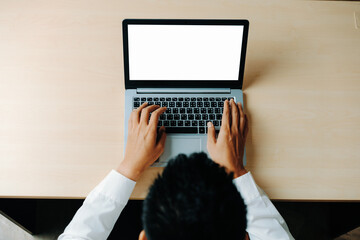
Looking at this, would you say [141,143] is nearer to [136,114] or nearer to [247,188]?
[136,114]

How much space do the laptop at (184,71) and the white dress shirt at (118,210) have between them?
13 centimetres

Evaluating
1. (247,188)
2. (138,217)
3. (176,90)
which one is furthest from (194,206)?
(138,217)

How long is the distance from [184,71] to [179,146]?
0.21 metres

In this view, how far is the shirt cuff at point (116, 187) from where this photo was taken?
2.10 ft

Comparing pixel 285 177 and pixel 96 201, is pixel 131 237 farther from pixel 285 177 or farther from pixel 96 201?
pixel 285 177

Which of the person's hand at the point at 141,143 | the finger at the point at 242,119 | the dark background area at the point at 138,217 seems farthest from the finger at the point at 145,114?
the dark background area at the point at 138,217

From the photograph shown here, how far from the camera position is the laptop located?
2.18 ft

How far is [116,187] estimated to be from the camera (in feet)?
2.11

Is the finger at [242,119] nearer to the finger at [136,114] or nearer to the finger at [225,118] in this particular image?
the finger at [225,118]

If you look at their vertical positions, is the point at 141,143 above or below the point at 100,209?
above

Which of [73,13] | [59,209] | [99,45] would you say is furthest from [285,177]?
[59,209]

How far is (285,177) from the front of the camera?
70cm

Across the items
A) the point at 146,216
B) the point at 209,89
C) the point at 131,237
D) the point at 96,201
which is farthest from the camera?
the point at 131,237

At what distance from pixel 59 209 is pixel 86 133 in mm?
620
